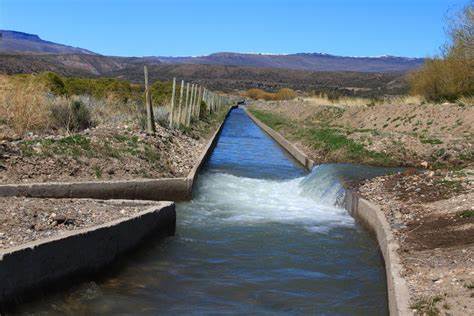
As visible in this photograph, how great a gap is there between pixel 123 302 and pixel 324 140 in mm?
17196

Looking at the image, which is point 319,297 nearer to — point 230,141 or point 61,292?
point 61,292

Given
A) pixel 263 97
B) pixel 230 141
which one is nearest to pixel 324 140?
pixel 230 141

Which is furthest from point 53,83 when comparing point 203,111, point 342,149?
point 342,149

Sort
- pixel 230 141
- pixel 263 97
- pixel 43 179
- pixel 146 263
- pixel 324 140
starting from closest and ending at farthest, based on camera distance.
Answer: pixel 146 263
pixel 43 179
pixel 324 140
pixel 230 141
pixel 263 97

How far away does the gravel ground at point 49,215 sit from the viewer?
7.30m

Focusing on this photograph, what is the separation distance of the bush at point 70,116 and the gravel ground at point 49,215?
8.85 meters

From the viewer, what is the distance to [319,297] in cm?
772

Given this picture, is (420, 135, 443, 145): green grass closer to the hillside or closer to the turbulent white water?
the turbulent white water

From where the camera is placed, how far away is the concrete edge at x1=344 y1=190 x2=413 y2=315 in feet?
21.4

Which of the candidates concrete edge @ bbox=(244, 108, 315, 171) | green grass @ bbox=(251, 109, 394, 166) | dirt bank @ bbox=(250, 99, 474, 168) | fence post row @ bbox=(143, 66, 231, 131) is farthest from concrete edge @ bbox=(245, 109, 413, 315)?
concrete edge @ bbox=(244, 108, 315, 171)

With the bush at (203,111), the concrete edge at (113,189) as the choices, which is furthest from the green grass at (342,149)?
the bush at (203,111)

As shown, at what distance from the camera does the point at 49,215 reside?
8180 millimetres

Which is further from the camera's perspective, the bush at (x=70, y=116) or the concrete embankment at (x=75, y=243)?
the bush at (x=70, y=116)

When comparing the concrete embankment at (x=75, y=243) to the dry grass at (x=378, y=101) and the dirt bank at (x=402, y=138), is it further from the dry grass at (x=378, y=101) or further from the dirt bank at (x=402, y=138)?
the dry grass at (x=378, y=101)
